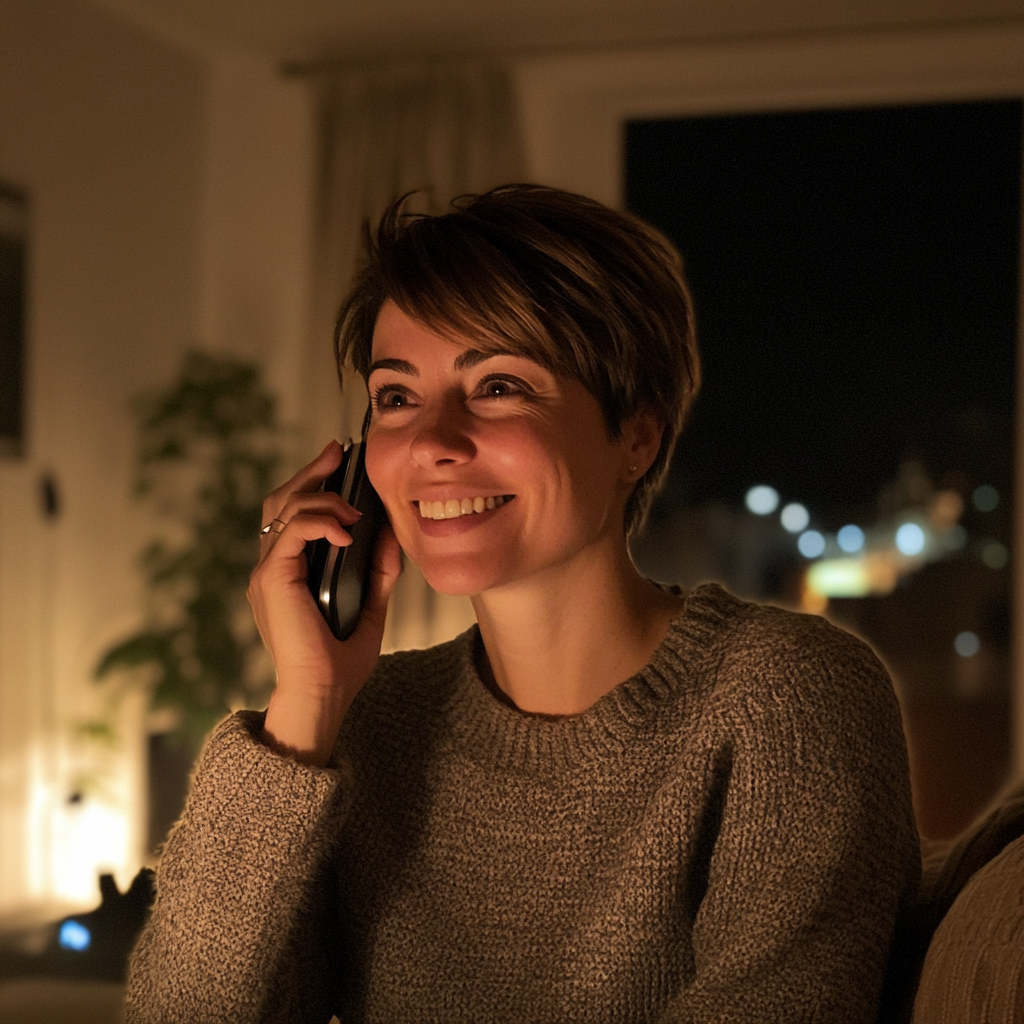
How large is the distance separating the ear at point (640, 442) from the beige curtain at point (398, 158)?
277cm

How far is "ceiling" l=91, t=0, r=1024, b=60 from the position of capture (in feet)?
11.9

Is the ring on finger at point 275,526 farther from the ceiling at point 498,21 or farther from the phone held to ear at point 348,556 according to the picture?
the ceiling at point 498,21

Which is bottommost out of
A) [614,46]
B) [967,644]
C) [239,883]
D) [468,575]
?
[967,644]

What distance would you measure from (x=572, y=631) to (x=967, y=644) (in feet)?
10.9

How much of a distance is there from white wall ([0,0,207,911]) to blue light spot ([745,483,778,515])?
205 cm

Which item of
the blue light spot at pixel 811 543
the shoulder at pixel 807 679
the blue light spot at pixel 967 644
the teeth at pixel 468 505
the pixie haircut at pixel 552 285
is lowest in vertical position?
the blue light spot at pixel 967 644

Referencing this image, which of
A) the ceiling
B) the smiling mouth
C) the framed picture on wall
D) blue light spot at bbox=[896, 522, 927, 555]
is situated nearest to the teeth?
the smiling mouth

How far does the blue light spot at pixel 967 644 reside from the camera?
405cm

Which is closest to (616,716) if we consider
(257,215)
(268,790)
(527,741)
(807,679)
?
(527,741)

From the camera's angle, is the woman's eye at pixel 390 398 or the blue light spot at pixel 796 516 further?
the blue light spot at pixel 796 516

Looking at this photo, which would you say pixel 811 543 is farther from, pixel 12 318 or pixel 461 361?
pixel 461 361

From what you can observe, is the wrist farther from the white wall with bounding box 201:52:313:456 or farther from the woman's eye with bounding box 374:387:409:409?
the white wall with bounding box 201:52:313:456

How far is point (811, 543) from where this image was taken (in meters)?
4.19

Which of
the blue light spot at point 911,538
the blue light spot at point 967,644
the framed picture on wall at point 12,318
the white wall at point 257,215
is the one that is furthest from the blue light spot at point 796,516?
the framed picture on wall at point 12,318
